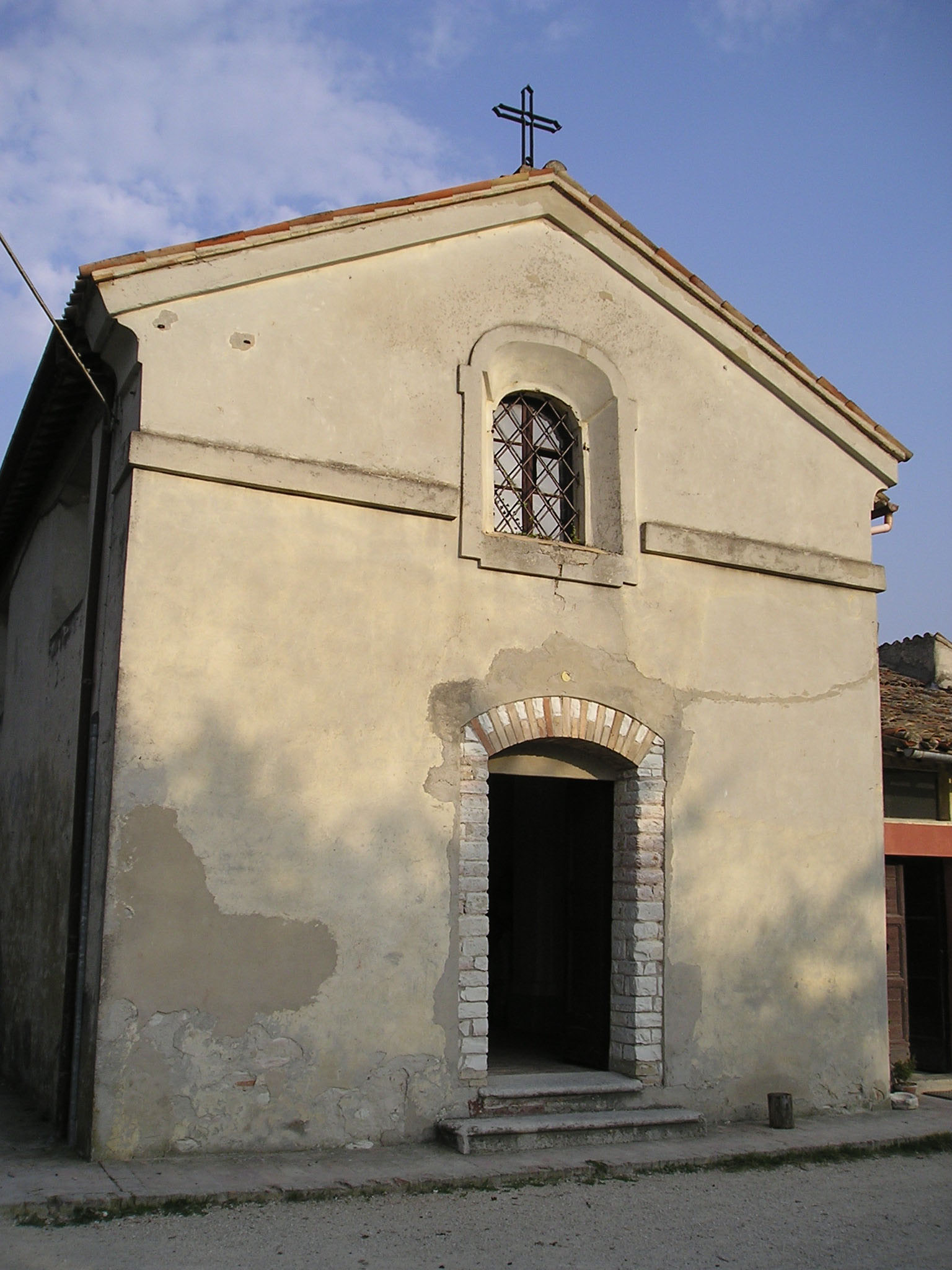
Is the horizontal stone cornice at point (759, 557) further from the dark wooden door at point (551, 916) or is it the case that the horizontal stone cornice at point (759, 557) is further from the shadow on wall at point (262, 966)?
the shadow on wall at point (262, 966)

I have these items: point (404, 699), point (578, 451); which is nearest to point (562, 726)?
point (404, 699)

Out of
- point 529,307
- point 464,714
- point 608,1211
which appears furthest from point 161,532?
point 608,1211

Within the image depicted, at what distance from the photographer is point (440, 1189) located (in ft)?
20.7

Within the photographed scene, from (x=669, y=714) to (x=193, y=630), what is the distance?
11.7ft

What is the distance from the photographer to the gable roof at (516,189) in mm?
7164

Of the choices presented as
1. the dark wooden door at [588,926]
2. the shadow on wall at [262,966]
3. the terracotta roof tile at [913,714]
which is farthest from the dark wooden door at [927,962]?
the shadow on wall at [262,966]

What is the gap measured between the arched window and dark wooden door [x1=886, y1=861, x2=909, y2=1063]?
15.7ft

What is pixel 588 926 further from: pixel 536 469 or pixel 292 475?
pixel 292 475

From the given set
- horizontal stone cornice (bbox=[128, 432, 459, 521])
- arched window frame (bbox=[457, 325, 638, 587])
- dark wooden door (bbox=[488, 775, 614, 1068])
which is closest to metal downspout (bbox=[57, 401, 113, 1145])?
horizontal stone cornice (bbox=[128, 432, 459, 521])

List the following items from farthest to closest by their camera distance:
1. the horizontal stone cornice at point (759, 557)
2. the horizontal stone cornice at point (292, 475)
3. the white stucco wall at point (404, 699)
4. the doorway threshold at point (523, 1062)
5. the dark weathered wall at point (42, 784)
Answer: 1. the horizontal stone cornice at point (759, 557)
2. the doorway threshold at point (523, 1062)
3. the dark weathered wall at point (42, 784)
4. the horizontal stone cornice at point (292, 475)
5. the white stucco wall at point (404, 699)

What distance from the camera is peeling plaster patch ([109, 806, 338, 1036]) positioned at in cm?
651

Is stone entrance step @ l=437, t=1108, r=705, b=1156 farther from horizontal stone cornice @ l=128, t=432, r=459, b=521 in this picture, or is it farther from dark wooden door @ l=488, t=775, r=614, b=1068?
horizontal stone cornice @ l=128, t=432, r=459, b=521

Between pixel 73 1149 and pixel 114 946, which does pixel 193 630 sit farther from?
pixel 73 1149

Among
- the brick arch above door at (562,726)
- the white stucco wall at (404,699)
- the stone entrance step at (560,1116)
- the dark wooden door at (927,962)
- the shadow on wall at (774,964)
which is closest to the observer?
the white stucco wall at (404,699)
